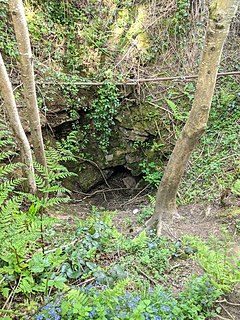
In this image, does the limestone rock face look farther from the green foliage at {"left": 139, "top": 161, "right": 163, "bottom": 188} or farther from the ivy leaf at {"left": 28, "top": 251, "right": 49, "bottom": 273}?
the ivy leaf at {"left": 28, "top": 251, "right": 49, "bottom": 273}

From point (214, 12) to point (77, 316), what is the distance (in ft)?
10.8

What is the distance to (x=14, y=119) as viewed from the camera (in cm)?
315

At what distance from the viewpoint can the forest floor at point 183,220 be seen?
2474 millimetres

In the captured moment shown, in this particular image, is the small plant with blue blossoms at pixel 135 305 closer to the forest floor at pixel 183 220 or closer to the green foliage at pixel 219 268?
the green foliage at pixel 219 268

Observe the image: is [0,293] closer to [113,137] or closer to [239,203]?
[239,203]

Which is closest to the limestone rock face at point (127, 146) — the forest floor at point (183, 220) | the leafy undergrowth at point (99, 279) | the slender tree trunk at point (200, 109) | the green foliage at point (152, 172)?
the green foliage at point (152, 172)

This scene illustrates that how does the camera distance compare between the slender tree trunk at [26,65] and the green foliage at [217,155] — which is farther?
the green foliage at [217,155]

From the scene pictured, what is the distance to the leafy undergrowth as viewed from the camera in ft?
5.64

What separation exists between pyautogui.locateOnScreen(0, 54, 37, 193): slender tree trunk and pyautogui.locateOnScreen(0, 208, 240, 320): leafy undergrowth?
107cm

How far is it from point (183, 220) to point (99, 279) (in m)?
2.16

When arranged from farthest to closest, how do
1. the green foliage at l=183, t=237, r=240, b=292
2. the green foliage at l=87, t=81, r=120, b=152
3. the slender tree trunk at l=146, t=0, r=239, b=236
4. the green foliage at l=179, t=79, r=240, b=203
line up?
the green foliage at l=87, t=81, r=120, b=152 < the green foliage at l=179, t=79, r=240, b=203 < the slender tree trunk at l=146, t=0, r=239, b=236 < the green foliage at l=183, t=237, r=240, b=292

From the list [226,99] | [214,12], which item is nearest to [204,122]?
[214,12]

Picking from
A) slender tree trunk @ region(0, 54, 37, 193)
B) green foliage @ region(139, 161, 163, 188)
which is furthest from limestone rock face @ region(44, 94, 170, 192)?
slender tree trunk @ region(0, 54, 37, 193)

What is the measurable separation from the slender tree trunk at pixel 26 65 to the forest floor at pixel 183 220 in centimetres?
147
